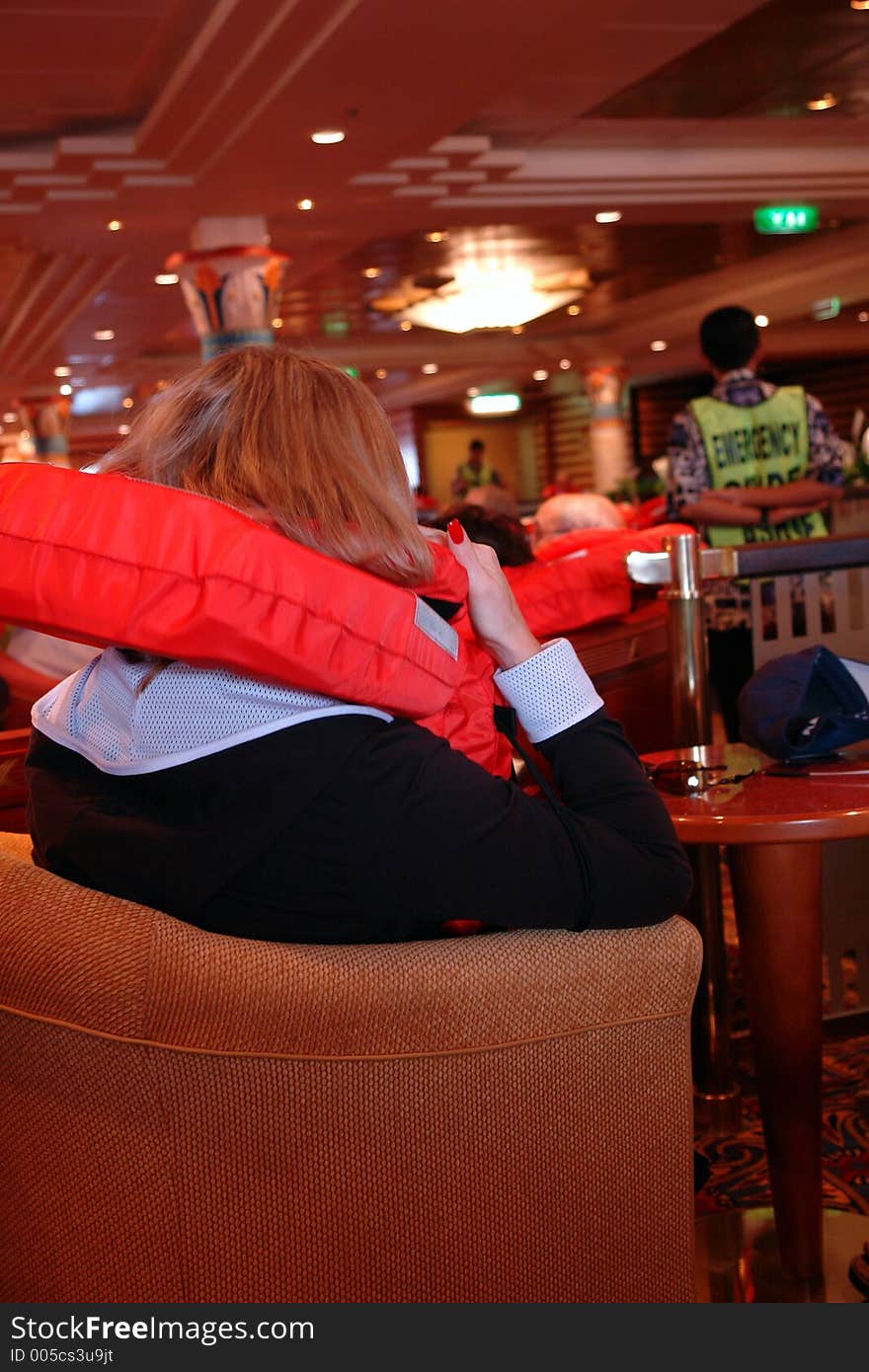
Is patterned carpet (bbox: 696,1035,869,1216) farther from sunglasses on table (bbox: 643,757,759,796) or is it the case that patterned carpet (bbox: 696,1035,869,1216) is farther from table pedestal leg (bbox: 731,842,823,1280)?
sunglasses on table (bbox: 643,757,759,796)

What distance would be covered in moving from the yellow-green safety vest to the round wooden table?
2.02m

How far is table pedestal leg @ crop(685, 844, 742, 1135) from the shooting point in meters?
2.25

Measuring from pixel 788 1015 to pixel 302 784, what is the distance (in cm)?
94

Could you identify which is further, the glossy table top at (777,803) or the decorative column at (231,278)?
the decorative column at (231,278)

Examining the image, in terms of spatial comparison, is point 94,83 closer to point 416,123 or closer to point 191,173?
point 191,173

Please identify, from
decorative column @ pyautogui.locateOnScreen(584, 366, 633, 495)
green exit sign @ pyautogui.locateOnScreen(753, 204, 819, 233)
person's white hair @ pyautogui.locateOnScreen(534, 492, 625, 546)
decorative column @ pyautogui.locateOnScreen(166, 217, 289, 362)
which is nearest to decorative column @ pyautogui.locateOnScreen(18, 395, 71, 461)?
decorative column @ pyautogui.locateOnScreen(584, 366, 633, 495)

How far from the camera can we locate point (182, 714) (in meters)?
1.17

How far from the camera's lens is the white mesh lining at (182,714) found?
1.14 meters

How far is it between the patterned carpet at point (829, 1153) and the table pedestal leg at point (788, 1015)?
270 mm

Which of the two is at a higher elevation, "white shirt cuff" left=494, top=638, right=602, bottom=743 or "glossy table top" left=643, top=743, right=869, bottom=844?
"white shirt cuff" left=494, top=638, right=602, bottom=743

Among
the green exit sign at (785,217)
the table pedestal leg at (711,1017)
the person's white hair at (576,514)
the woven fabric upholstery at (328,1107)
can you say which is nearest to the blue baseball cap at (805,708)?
the table pedestal leg at (711,1017)

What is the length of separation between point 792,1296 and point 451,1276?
836 millimetres

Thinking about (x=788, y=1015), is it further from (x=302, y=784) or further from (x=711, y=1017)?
(x=302, y=784)

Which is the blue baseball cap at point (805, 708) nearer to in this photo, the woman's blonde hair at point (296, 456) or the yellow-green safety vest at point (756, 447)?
the woman's blonde hair at point (296, 456)
